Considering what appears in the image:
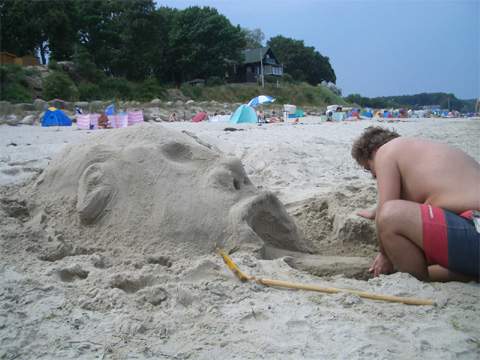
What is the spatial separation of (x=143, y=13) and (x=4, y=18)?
897cm

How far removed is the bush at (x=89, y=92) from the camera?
2252 centimetres

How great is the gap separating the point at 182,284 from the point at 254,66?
45774mm

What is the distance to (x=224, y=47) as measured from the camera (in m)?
36.5

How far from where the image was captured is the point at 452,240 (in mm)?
2203

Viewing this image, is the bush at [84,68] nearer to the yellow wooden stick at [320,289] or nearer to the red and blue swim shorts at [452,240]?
the yellow wooden stick at [320,289]

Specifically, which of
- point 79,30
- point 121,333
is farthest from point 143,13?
point 121,333

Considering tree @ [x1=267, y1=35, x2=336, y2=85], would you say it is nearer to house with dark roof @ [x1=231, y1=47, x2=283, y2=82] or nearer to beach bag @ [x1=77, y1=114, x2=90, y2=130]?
house with dark roof @ [x1=231, y1=47, x2=283, y2=82]

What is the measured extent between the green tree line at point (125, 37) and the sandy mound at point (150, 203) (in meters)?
24.1

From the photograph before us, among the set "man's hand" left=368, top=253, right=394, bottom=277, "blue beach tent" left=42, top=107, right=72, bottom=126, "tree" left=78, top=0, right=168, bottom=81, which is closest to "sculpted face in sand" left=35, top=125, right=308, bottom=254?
"man's hand" left=368, top=253, right=394, bottom=277

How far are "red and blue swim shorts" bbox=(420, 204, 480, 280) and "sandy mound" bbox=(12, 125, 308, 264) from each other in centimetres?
99

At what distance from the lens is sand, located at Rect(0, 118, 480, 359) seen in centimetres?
163

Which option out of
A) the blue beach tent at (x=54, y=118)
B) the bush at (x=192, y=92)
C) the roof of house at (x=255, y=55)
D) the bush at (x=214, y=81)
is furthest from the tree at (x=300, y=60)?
the blue beach tent at (x=54, y=118)

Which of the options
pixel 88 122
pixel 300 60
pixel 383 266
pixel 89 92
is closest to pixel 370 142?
pixel 383 266

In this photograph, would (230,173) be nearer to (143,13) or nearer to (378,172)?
(378,172)
